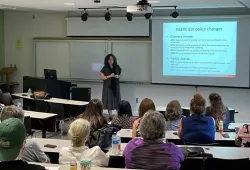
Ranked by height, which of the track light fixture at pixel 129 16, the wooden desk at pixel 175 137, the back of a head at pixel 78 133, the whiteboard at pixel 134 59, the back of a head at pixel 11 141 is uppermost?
the track light fixture at pixel 129 16

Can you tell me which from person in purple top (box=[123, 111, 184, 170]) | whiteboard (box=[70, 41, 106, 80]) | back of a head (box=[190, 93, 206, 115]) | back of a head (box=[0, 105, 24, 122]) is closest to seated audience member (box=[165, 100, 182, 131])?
back of a head (box=[190, 93, 206, 115])

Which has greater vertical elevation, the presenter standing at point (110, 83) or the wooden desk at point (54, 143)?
the presenter standing at point (110, 83)

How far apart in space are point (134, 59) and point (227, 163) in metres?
6.75

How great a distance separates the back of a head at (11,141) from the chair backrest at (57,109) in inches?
209

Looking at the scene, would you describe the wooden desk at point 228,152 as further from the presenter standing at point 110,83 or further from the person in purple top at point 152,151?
the presenter standing at point 110,83

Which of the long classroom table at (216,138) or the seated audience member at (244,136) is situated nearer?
the seated audience member at (244,136)

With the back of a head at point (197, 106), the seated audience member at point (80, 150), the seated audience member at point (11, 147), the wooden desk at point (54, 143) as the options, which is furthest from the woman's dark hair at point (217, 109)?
the seated audience member at point (11, 147)

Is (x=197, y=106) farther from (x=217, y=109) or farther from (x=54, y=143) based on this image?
(x=54, y=143)

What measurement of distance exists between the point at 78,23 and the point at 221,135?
6420mm

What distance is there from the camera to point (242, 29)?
28.6 feet

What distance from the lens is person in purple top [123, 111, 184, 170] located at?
3291mm

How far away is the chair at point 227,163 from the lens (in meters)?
3.40

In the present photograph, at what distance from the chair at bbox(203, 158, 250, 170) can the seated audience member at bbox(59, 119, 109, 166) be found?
977 millimetres

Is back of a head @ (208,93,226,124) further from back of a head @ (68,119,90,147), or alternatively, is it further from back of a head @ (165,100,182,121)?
back of a head @ (68,119,90,147)
